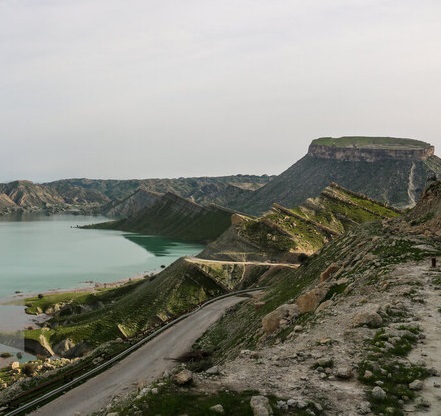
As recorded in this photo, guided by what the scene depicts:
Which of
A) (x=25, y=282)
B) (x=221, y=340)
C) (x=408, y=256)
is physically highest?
(x=408, y=256)

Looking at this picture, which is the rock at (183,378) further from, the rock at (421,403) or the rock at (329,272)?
the rock at (329,272)

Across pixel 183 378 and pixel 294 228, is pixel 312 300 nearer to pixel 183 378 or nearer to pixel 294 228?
pixel 183 378

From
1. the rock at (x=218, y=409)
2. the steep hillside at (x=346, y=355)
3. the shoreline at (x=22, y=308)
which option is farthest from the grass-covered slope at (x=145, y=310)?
the rock at (x=218, y=409)

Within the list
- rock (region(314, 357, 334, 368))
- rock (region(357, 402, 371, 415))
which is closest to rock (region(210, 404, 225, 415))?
rock (region(357, 402, 371, 415))

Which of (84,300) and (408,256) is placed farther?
(84,300)

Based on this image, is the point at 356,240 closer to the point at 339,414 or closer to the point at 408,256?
the point at 408,256

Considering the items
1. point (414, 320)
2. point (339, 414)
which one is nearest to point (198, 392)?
point (339, 414)

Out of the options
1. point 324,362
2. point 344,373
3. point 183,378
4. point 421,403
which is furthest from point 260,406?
point 421,403
